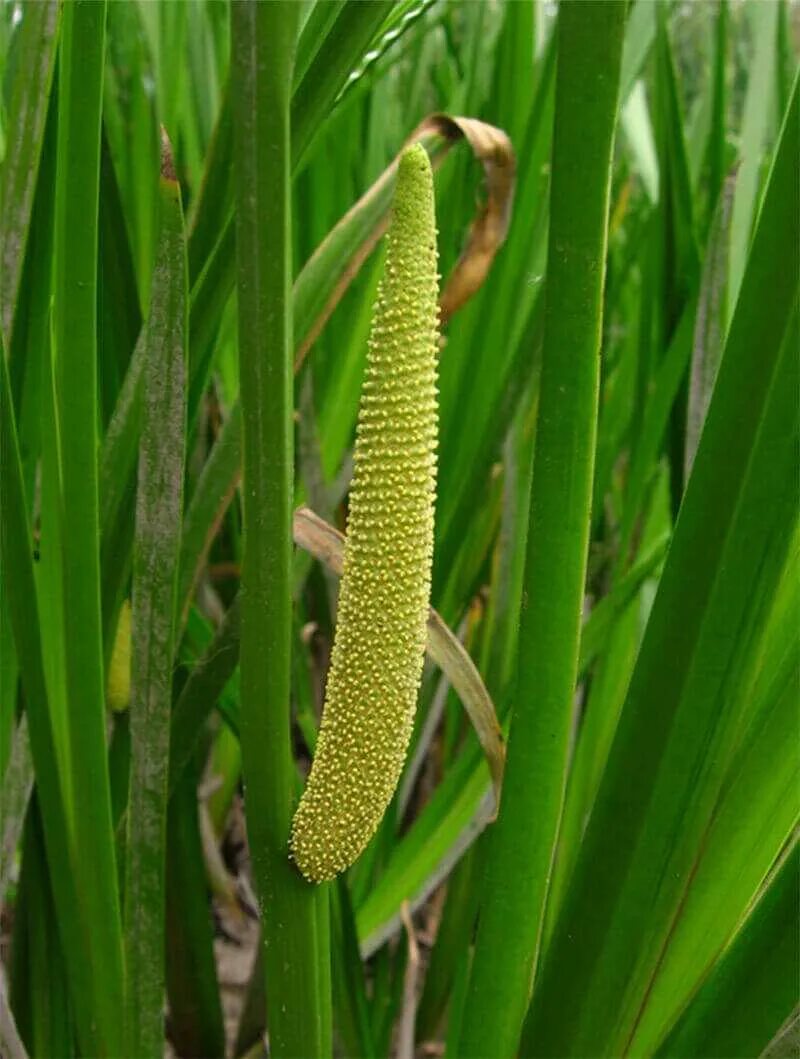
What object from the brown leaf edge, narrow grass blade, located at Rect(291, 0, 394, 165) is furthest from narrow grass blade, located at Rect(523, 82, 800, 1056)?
the brown leaf edge

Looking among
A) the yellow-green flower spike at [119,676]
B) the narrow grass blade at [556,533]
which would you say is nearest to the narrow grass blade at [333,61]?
the narrow grass blade at [556,533]

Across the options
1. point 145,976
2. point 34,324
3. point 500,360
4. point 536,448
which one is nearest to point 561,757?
point 536,448

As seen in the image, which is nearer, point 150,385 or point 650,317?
point 150,385

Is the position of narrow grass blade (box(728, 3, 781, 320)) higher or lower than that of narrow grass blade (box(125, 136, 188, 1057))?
higher

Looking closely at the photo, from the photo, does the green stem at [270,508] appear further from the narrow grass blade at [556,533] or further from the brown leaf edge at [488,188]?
the brown leaf edge at [488,188]

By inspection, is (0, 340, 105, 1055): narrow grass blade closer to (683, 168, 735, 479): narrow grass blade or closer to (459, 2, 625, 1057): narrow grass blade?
(459, 2, 625, 1057): narrow grass blade

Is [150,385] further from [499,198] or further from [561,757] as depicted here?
[499,198]
